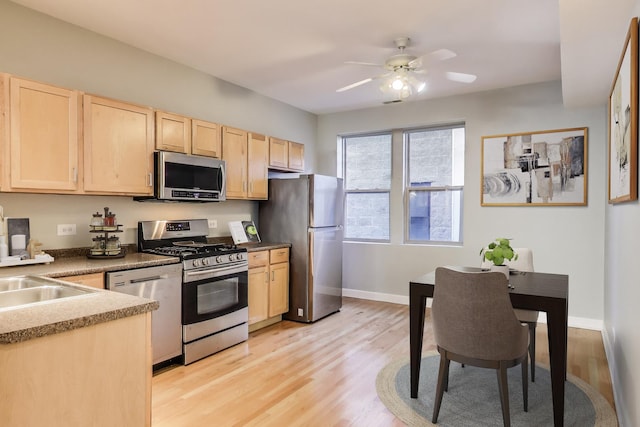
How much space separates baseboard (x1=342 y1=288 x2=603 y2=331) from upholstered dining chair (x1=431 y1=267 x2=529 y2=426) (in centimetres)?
245

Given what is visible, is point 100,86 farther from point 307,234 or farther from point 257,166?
point 307,234

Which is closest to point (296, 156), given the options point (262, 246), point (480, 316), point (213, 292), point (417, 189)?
point (262, 246)

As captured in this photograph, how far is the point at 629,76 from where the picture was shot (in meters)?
2.02

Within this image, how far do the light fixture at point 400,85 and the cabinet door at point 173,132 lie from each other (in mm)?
1780

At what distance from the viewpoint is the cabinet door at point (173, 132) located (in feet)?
11.0

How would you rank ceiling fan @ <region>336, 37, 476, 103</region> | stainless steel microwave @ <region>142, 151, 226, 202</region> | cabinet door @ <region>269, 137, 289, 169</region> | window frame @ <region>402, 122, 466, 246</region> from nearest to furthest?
ceiling fan @ <region>336, 37, 476, 103</region>, stainless steel microwave @ <region>142, 151, 226, 202</region>, cabinet door @ <region>269, 137, 289, 169</region>, window frame @ <region>402, 122, 466, 246</region>

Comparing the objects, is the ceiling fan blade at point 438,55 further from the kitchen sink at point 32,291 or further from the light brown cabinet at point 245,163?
the kitchen sink at point 32,291

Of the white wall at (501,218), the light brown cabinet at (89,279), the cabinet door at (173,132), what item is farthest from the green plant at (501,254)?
the cabinet door at (173,132)

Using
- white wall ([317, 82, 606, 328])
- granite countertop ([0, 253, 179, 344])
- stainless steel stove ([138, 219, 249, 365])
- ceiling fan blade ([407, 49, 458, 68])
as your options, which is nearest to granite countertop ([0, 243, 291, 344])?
granite countertop ([0, 253, 179, 344])

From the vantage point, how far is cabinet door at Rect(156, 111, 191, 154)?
335cm

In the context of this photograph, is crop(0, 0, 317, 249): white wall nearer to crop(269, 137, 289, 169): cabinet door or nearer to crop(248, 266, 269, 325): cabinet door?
crop(269, 137, 289, 169): cabinet door

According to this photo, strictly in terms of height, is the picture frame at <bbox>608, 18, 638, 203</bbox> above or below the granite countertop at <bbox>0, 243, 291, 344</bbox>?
above

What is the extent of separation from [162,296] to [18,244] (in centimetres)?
99

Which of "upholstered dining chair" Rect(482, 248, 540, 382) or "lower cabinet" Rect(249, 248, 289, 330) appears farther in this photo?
"lower cabinet" Rect(249, 248, 289, 330)
